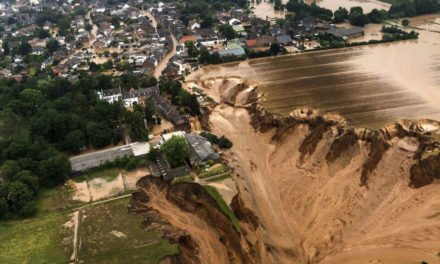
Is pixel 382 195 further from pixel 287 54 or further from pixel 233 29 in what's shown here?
pixel 233 29

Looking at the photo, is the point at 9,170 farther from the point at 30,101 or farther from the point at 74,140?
the point at 30,101

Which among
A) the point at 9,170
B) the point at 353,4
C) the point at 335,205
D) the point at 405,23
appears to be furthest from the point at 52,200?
the point at 353,4

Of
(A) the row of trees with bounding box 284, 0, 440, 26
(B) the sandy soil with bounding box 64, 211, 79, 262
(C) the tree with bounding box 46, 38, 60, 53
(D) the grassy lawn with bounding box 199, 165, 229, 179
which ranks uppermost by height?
(A) the row of trees with bounding box 284, 0, 440, 26

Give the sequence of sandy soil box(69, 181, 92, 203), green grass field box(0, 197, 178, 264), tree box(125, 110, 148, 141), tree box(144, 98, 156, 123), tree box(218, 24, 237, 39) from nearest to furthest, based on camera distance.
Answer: green grass field box(0, 197, 178, 264)
sandy soil box(69, 181, 92, 203)
tree box(125, 110, 148, 141)
tree box(144, 98, 156, 123)
tree box(218, 24, 237, 39)

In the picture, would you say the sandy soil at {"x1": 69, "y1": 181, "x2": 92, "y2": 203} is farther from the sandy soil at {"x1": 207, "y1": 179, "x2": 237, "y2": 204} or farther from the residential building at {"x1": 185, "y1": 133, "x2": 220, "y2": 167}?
the sandy soil at {"x1": 207, "y1": 179, "x2": 237, "y2": 204}

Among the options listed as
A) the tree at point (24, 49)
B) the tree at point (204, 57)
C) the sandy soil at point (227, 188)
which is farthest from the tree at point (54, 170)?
the tree at point (24, 49)

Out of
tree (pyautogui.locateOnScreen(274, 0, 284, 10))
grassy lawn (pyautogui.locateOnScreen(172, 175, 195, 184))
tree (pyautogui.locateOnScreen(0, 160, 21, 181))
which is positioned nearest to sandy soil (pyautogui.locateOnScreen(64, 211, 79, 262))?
tree (pyautogui.locateOnScreen(0, 160, 21, 181))

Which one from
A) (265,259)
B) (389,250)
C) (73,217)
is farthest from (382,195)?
(73,217)
